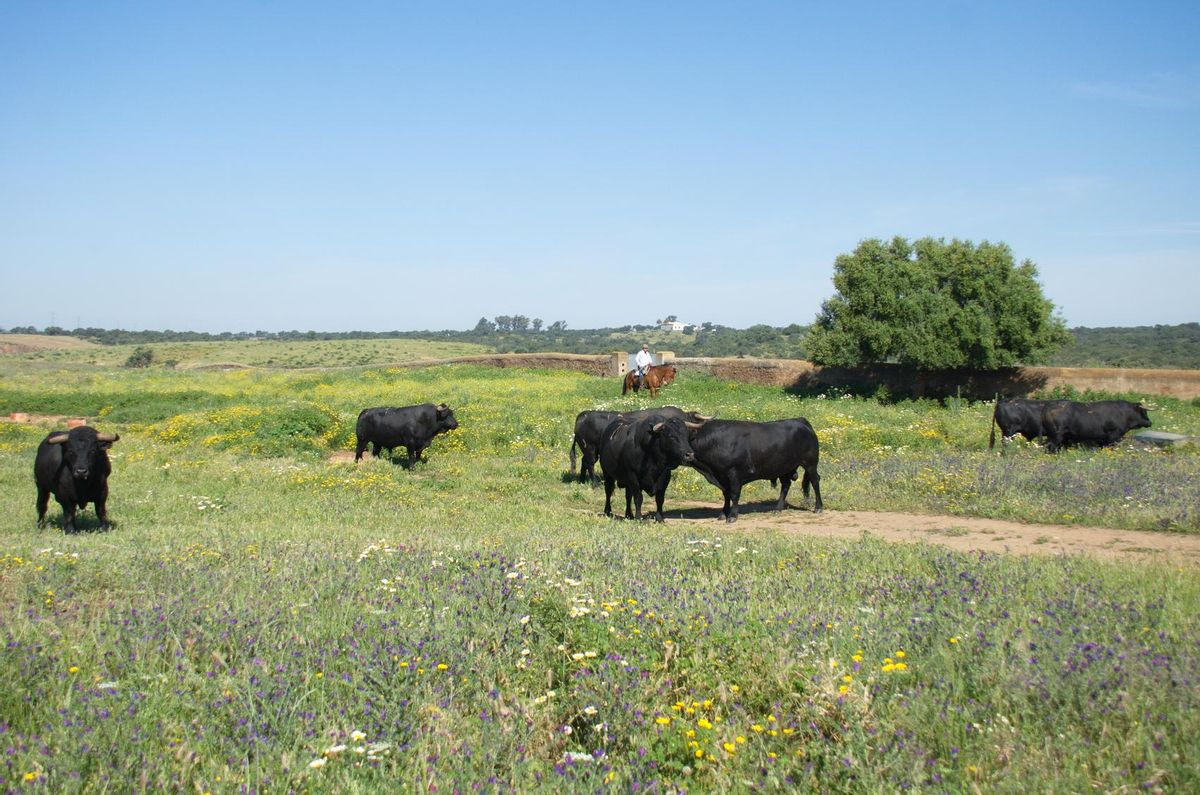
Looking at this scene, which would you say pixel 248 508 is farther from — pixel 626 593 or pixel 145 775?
pixel 145 775

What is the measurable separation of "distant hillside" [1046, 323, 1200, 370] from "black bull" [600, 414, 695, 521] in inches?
1102

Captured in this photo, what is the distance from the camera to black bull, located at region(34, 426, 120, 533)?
11.6 meters

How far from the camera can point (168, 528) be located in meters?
10.9

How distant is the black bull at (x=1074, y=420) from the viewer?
19312mm

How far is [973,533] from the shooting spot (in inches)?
459

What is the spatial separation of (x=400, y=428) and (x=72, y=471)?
848cm

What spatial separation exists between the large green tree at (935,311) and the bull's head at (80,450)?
22864 mm

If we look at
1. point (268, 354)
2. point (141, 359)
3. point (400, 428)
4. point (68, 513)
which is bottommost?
point (68, 513)

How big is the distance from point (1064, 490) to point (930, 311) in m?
15.8

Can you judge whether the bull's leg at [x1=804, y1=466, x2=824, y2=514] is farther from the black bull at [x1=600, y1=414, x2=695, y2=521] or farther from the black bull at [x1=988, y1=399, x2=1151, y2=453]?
the black bull at [x1=988, y1=399, x2=1151, y2=453]

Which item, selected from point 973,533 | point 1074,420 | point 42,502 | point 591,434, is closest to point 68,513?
point 42,502

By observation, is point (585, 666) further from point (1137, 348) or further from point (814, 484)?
point (1137, 348)

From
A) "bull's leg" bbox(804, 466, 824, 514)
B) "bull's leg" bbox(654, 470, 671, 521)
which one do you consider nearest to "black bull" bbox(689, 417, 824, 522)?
"bull's leg" bbox(804, 466, 824, 514)

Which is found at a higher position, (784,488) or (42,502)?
(42,502)
